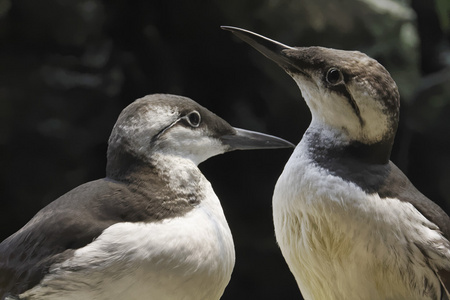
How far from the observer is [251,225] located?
14.9 feet

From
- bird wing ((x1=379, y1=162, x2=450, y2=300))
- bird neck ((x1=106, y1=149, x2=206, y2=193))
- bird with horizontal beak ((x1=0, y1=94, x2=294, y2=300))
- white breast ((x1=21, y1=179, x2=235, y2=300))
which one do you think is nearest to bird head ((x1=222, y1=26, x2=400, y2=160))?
bird wing ((x1=379, y1=162, x2=450, y2=300))

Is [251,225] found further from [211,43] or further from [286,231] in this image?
[286,231]

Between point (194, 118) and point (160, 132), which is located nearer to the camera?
point (160, 132)

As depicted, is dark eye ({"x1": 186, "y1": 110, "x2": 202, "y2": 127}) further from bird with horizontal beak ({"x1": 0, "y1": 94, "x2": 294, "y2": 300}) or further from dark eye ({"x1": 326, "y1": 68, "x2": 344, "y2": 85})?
dark eye ({"x1": 326, "y1": 68, "x2": 344, "y2": 85})

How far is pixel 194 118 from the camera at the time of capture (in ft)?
8.16

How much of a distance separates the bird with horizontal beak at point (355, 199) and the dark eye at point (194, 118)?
38cm

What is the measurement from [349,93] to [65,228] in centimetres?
108

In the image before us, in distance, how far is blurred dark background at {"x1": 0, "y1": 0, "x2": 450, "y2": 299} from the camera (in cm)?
438

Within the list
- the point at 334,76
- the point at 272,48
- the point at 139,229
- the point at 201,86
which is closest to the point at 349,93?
the point at 334,76

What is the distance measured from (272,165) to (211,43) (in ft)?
2.99

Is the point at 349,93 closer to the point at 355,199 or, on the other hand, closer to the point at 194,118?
the point at 355,199

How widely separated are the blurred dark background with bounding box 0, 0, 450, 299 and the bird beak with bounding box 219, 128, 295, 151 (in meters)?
1.78

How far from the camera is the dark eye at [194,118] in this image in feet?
8.09

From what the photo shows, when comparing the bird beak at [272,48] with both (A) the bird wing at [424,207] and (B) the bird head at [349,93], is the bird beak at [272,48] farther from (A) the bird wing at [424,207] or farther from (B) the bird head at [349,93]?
(A) the bird wing at [424,207]
